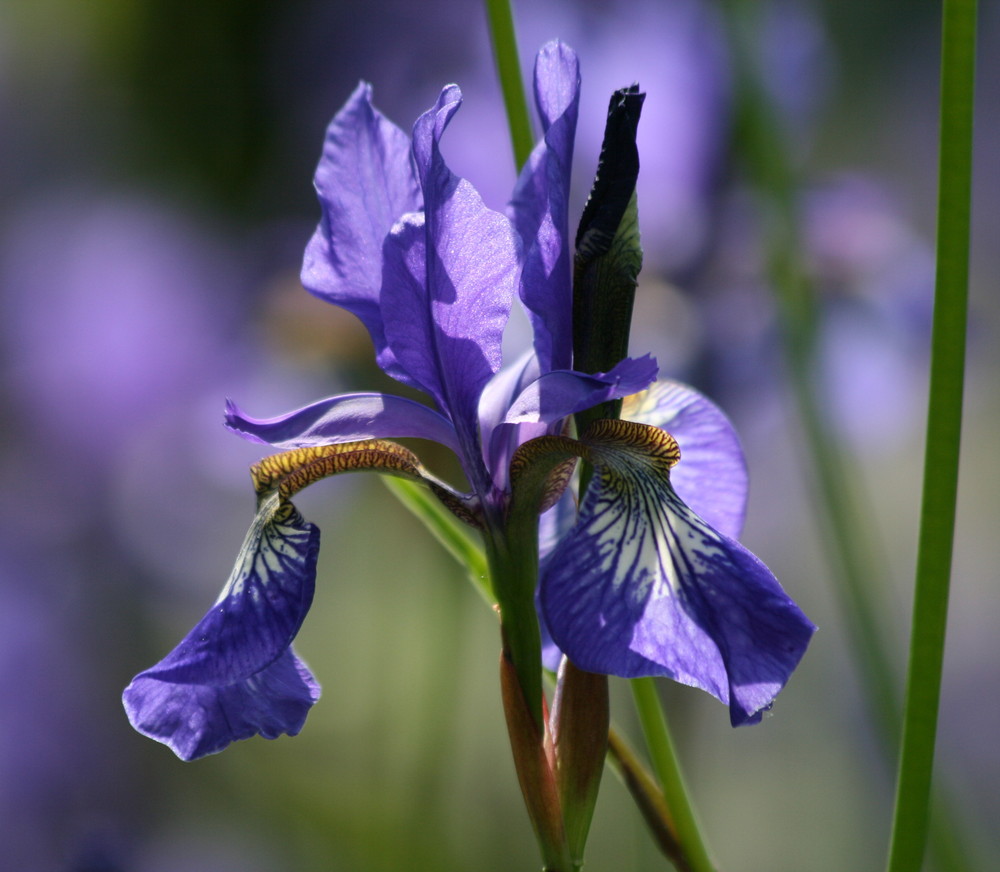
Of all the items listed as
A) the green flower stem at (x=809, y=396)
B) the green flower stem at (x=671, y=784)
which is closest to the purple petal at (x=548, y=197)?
the green flower stem at (x=671, y=784)

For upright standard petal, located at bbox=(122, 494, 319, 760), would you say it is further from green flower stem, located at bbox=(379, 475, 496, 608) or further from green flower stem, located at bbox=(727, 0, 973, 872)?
green flower stem, located at bbox=(727, 0, 973, 872)

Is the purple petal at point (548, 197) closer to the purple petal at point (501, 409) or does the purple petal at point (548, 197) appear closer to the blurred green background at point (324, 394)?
the purple petal at point (501, 409)

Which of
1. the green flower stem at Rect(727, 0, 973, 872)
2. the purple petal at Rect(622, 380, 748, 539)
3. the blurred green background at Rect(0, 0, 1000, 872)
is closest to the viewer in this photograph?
the purple petal at Rect(622, 380, 748, 539)

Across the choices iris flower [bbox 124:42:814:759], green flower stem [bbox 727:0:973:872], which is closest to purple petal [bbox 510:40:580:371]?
iris flower [bbox 124:42:814:759]

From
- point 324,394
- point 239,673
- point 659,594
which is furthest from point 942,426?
point 324,394

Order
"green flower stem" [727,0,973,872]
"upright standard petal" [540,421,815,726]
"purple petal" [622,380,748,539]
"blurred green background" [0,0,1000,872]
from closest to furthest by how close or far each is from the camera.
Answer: "upright standard petal" [540,421,815,726]
"purple petal" [622,380,748,539]
"green flower stem" [727,0,973,872]
"blurred green background" [0,0,1000,872]

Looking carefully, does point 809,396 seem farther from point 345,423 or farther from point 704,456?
point 345,423
